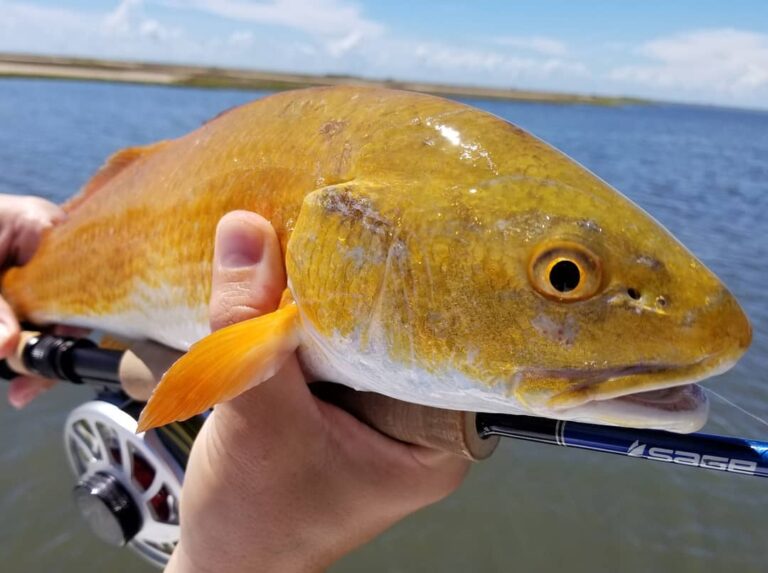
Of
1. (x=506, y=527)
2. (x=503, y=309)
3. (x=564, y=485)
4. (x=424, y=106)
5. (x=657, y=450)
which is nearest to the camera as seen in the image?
(x=503, y=309)

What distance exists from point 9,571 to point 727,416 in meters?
6.38

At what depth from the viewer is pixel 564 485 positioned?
5387 millimetres

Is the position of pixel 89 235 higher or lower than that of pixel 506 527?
higher

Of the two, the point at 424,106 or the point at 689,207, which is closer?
the point at 424,106

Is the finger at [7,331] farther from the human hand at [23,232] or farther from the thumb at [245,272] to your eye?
the thumb at [245,272]

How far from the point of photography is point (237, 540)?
184cm

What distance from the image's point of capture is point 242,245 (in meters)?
1.75

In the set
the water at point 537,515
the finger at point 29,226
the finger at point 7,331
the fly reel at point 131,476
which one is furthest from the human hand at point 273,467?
the water at point 537,515

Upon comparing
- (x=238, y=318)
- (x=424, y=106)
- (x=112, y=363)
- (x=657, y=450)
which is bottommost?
(x=112, y=363)

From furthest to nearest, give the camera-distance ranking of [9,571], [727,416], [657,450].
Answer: [727,416]
[9,571]
[657,450]

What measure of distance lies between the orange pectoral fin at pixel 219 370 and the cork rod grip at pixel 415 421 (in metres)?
0.36

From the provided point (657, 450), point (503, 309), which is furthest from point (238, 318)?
point (657, 450)

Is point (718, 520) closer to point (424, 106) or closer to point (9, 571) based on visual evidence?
point (424, 106)

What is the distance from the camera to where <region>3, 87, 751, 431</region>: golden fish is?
4.34 feet
